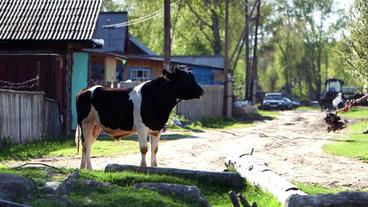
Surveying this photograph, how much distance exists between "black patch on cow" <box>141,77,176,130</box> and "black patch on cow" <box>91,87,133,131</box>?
316 mm

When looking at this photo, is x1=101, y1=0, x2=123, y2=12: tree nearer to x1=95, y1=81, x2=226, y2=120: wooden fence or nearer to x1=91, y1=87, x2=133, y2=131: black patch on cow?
x1=95, y1=81, x2=226, y2=120: wooden fence

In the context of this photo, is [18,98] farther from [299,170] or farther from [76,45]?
[299,170]

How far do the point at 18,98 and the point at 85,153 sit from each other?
725 centimetres

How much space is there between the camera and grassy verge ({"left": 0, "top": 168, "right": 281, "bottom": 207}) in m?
8.61

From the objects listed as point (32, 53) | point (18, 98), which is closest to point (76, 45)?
point (32, 53)

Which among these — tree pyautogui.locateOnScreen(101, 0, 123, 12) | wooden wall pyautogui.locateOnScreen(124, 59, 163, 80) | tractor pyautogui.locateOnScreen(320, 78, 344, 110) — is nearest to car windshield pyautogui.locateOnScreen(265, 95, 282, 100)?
tractor pyautogui.locateOnScreen(320, 78, 344, 110)

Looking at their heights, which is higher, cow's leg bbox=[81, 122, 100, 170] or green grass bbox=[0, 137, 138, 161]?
cow's leg bbox=[81, 122, 100, 170]

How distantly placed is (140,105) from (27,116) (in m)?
8.73

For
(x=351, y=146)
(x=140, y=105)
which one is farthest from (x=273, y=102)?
(x=140, y=105)

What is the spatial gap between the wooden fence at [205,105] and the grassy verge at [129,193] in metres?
20.6

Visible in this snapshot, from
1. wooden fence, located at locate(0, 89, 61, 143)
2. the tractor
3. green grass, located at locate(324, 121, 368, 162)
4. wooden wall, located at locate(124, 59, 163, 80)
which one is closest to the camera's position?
wooden fence, located at locate(0, 89, 61, 143)

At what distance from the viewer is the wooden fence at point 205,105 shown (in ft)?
109

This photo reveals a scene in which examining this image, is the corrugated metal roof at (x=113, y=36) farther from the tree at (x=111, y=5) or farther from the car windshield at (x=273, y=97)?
the tree at (x=111, y=5)

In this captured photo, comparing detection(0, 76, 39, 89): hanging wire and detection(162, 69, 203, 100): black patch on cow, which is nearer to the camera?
detection(162, 69, 203, 100): black patch on cow
